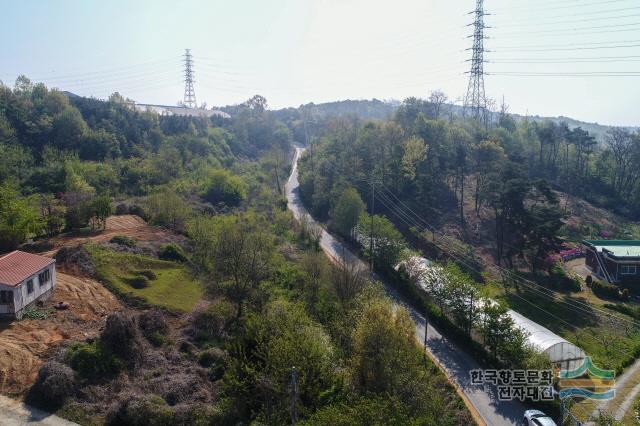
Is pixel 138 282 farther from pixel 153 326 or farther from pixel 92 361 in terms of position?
pixel 92 361

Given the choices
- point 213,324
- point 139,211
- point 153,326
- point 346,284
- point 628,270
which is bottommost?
point 628,270

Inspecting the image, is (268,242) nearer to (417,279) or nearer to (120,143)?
(417,279)

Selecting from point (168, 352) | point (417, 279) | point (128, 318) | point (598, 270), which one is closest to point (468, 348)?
point (417, 279)

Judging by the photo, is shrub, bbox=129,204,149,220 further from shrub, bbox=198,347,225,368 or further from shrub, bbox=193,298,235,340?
shrub, bbox=198,347,225,368

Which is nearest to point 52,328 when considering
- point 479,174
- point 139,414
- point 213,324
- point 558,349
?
point 213,324

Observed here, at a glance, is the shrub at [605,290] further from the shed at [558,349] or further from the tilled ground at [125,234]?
the tilled ground at [125,234]

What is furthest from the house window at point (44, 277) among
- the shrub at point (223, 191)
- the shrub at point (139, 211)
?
the shrub at point (223, 191)
